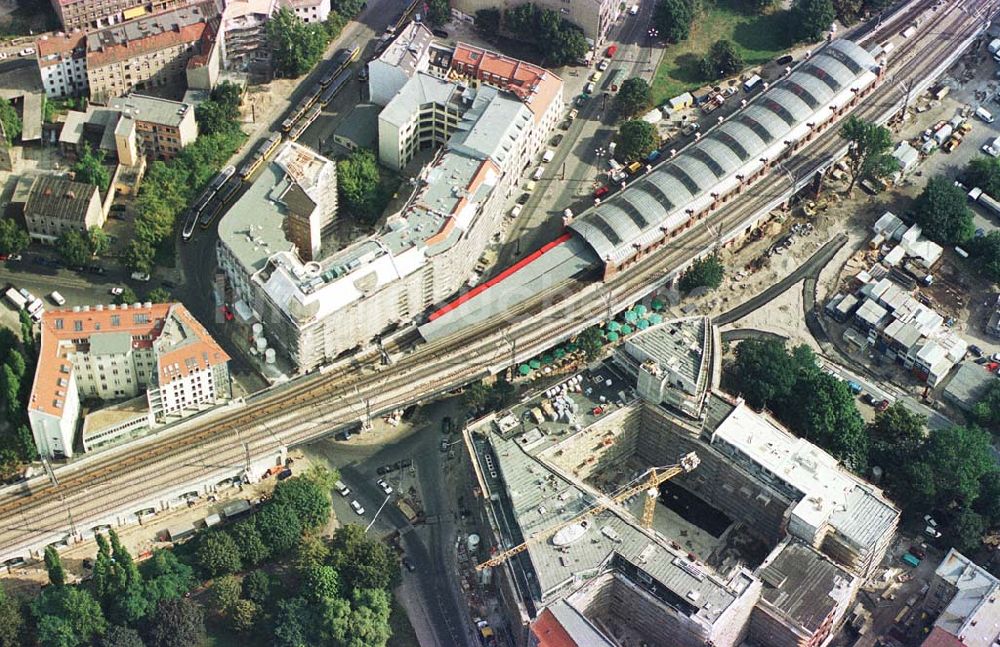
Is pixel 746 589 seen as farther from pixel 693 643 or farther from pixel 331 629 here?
pixel 331 629

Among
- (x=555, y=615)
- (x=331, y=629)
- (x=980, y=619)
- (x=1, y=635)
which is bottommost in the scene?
(x=1, y=635)

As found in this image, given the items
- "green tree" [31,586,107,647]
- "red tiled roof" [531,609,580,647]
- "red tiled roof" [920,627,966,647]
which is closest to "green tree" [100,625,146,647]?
"green tree" [31,586,107,647]

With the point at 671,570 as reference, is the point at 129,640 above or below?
below

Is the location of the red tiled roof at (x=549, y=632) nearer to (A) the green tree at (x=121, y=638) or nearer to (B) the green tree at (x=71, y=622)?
(A) the green tree at (x=121, y=638)

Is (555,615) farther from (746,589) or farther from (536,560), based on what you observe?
(746,589)

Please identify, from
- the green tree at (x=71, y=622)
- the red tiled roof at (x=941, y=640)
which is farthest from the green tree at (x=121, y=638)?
the red tiled roof at (x=941, y=640)

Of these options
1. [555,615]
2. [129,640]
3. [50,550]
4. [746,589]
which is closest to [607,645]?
[555,615]

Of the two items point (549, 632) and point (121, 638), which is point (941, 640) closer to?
point (549, 632)
